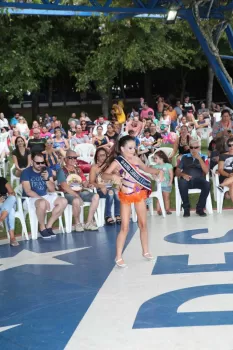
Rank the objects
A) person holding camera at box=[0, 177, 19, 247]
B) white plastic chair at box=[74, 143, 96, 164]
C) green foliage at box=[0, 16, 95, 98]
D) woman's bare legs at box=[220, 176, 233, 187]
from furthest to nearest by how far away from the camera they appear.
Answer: green foliage at box=[0, 16, 95, 98] → white plastic chair at box=[74, 143, 96, 164] → woman's bare legs at box=[220, 176, 233, 187] → person holding camera at box=[0, 177, 19, 247]

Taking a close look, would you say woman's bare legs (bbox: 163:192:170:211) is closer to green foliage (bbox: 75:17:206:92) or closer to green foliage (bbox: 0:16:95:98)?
green foliage (bbox: 75:17:206:92)

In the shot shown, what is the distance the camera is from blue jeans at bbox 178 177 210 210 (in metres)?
12.2

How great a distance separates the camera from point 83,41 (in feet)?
102

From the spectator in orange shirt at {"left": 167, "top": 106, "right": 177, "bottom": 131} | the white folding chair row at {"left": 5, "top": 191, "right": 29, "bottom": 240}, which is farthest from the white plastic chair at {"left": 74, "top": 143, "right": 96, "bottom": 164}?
the spectator in orange shirt at {"left": 167, "top": 106, "right": 177, "bottom": 131}

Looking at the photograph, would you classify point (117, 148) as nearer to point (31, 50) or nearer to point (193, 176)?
point (193, 176)

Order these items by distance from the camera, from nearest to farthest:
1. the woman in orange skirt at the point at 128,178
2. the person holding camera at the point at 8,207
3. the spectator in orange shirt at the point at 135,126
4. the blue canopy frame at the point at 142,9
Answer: the woman in orange skirt at the point at 128,178
the person holding camera at the point at 8,207
the blue canopy frame at the point at 142,9
the spectator in orange shirt at the point at 135,126

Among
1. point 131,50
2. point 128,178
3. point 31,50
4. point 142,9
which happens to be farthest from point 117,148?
point 31,50

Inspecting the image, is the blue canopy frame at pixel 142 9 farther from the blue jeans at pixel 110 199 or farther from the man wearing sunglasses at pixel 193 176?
the blue jeans at pixel 110 199

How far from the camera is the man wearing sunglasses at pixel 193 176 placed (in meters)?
12.2

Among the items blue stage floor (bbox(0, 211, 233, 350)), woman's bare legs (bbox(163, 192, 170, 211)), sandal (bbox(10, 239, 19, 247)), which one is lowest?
blue stage floor (bbox(0, 211, 233, 350))

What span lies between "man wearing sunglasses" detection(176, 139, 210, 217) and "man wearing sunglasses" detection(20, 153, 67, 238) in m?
2.13

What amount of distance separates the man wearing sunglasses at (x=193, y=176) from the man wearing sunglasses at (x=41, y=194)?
213 cm

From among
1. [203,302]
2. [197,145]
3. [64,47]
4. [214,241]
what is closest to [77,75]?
[64,47]

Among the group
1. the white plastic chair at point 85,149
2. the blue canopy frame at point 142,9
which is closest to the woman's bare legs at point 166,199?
the blue canopy frame at point 142,9
